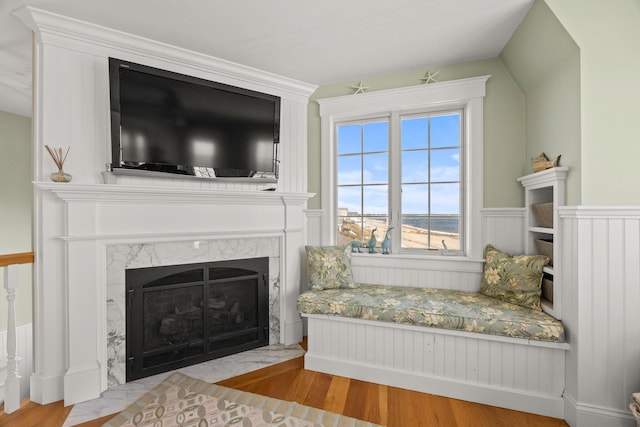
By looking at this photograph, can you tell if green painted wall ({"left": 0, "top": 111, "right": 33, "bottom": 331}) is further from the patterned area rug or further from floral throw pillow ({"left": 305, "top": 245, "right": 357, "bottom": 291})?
floral throw pillow ({"left": 305, "top": 245, "right": 357, "bottom": 291})

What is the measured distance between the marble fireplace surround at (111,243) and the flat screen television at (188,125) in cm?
20

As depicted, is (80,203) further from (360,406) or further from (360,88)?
(360,88)

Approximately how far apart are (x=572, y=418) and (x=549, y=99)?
78.2 inches

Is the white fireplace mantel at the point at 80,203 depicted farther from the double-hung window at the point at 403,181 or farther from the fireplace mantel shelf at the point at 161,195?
the double-hung window at the point at 403,181

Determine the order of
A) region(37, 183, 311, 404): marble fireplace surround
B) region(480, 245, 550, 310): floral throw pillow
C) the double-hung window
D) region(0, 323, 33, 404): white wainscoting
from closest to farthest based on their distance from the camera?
1. region(37, 183, 311, 404): marble fireplace surround
2. region(480, 245, 550, 310): floral throw pillow
3. region(0, 323, 33, 404): white wainscoting
4. the double-hung window

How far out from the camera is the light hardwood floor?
187cm

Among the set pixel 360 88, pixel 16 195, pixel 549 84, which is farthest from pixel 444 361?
pixel 16 195

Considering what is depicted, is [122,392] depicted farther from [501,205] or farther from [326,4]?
[501,205]

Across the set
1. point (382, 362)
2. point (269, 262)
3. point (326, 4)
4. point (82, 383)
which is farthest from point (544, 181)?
point (82, 383)

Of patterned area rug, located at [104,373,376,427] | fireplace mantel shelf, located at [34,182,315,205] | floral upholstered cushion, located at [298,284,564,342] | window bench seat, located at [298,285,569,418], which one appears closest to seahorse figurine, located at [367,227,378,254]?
floral upholstered cushion, located at [298,284,564,342]

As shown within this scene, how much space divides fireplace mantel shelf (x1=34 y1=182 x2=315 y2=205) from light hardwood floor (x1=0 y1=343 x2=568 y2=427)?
1314 mm

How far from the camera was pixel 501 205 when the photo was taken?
2662mm

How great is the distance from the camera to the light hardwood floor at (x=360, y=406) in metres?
1.87

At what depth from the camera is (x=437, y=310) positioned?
2.20m
